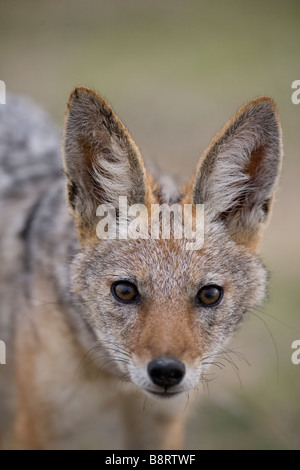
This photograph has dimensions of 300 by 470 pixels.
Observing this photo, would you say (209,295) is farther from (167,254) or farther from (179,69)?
(179,69)

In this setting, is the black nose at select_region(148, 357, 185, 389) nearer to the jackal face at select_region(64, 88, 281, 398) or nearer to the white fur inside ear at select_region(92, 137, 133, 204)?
the jackal face at select_region(64, 88, 281, 398)

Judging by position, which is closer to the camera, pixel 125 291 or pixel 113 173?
pixel 125 291

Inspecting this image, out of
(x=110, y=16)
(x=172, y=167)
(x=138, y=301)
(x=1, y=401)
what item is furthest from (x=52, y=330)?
(x=110, y=16)

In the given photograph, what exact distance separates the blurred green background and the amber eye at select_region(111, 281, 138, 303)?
12.6 feet

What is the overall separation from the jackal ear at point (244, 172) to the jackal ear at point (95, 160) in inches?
16.9

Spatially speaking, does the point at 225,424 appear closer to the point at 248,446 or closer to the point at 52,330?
the point at 248,446

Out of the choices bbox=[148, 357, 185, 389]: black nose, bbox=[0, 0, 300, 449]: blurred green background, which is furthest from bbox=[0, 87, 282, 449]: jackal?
bbox=[0, 0, 300, 449]: blurred green background

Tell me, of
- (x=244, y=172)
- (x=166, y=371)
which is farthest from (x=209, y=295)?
(x=244, y=172)

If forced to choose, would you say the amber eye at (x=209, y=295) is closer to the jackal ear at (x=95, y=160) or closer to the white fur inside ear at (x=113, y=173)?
the jackal ear at (x=95, y=160)

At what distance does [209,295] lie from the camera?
14.1 feet

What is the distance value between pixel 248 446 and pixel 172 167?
5.67 metres

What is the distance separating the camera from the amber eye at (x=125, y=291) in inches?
169

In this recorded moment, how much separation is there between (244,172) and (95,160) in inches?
38.4

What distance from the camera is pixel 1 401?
23.3 ft
